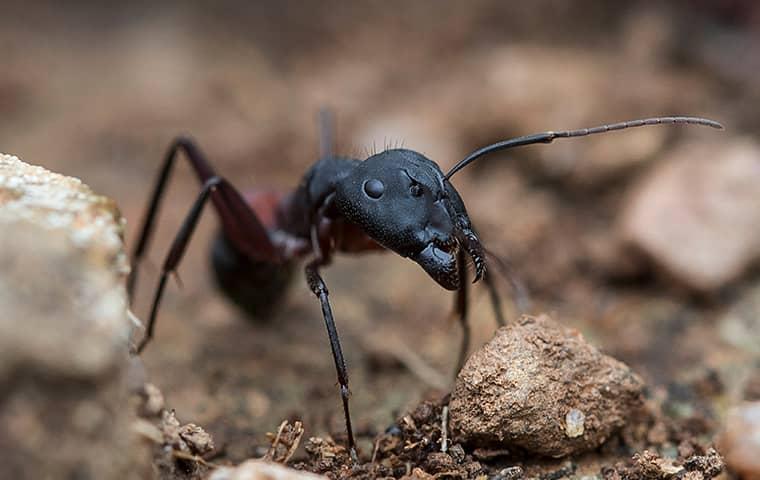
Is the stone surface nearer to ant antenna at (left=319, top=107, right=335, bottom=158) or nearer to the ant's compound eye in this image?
the ant's compound eye

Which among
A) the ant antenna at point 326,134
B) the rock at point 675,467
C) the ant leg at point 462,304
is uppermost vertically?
the ant antenna at point 326,134

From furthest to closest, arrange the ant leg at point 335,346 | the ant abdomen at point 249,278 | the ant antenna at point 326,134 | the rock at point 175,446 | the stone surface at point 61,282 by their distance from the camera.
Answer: the ant antenna at point 326,134 < the ant abdomen at point 249,278 < the ant leg at point 335,346 < the rock at point 175,446 < the stone surface at point 61,282

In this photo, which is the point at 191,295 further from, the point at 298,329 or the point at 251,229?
the point at 251,229

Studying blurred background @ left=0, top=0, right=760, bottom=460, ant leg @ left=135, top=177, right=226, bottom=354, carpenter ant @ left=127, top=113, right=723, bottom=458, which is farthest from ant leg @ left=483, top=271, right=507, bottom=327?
ant leg @ left=135, top=177, right=226, bottom=354

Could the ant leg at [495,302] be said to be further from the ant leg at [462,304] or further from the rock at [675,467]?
the rock at [675,467]

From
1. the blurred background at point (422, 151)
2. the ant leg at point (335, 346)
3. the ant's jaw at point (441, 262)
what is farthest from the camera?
the blurred background at point (422, 151)

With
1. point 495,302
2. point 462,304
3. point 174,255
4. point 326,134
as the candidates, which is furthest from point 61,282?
point 326,134

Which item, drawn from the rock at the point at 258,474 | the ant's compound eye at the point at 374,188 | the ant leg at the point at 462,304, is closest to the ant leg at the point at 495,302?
the ant leg at the point at 462,304
